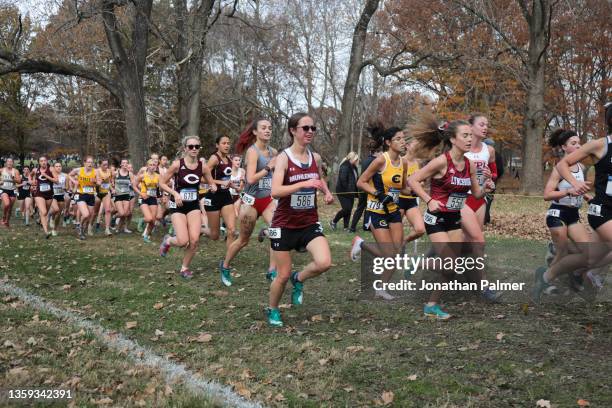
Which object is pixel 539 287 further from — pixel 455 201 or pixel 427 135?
pixel 427 135

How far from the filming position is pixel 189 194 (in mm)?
8758

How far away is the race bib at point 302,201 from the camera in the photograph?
592 cm

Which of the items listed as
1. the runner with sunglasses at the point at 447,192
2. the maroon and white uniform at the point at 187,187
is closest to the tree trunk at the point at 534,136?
the maroon and white uniform at the point at 187,187

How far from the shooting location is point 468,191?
6.45 meters

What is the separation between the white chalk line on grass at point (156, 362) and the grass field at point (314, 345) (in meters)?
0.09

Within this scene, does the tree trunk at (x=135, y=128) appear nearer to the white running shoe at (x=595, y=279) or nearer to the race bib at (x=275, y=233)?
the race bib at (x=275, y=233)

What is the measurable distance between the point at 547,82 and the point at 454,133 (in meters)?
31.4

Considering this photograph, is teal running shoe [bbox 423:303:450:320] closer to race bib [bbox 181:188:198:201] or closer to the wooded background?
race bib [bbox 181:188:198:201]

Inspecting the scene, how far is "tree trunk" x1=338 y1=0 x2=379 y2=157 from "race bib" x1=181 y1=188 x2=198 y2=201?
18.5 meters

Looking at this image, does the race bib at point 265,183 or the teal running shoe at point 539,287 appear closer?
the teal running shoe at point 539,287

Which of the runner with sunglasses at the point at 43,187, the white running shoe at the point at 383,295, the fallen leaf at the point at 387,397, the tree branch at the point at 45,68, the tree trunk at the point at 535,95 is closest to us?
the fallen leaf at the point at 387,397

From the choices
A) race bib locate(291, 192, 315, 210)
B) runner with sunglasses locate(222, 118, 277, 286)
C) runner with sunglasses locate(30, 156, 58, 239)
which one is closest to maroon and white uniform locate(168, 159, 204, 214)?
runner with sunglasses locate(222, 118, 277, 286)

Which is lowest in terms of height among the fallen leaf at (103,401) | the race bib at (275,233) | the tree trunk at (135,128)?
the fallen leaf at (103,401)

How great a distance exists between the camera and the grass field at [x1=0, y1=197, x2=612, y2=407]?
426cm
